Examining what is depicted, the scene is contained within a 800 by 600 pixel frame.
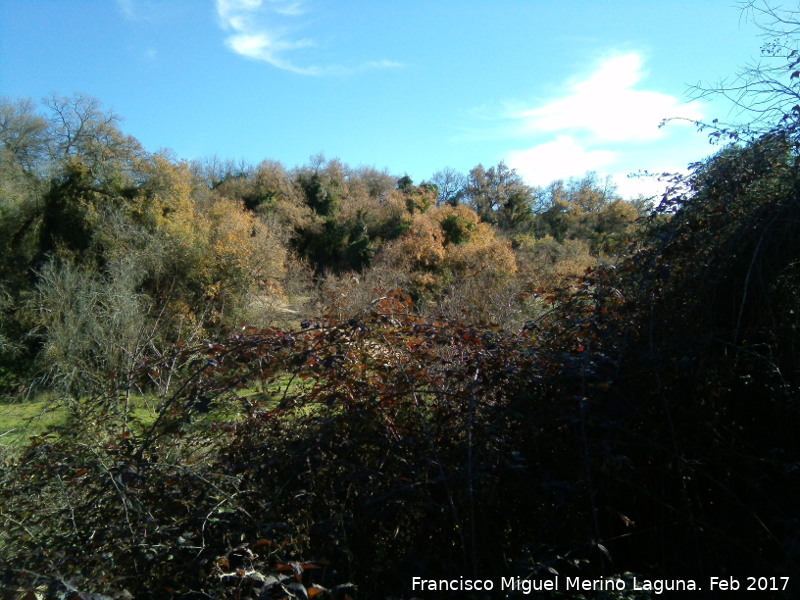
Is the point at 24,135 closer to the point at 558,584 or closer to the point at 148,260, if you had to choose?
the point at 148,260

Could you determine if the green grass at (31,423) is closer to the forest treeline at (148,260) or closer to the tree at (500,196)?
the forest treeline at (148,260)

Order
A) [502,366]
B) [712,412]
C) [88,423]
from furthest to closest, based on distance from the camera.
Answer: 1. [88,423]
2. [502,366]
3. [712,412]

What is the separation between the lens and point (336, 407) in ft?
12.6

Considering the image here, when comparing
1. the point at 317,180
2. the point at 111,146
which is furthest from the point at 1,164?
the point at 317,180

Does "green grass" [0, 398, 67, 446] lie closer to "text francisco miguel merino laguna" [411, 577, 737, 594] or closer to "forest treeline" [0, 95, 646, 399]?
"forest treeline" [0, 95, 646, 399]

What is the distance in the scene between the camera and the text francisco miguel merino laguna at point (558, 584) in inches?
108

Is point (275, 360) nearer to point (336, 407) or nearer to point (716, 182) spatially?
point (336, 407)

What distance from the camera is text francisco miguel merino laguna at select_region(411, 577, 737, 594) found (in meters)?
2.75

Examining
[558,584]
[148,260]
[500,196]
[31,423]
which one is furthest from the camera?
[500,196]

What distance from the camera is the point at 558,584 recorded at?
301 cm

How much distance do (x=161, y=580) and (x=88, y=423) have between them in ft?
5.89

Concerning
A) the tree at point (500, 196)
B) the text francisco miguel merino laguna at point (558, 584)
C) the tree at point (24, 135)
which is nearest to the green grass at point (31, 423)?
the text francisco miguel merino laguna at point (558, 584)

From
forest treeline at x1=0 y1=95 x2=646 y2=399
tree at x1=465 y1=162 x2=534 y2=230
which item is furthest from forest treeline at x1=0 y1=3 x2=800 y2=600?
tree at x1=465 y1=162 x2=534 y2=230

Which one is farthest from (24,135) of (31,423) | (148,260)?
(31,423)
